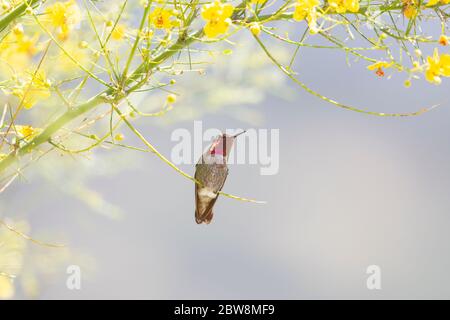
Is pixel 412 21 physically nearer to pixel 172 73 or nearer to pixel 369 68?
pixel 369 68

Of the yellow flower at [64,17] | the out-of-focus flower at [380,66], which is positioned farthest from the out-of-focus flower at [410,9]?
the yellow flower at [64,17]

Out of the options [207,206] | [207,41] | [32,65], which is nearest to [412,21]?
[207,41]

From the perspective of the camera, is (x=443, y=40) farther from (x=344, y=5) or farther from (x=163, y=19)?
(x=163, y=19)

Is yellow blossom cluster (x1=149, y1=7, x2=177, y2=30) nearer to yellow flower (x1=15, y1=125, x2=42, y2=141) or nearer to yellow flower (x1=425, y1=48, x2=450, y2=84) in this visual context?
yellow flower (x1=15, y1=125, x2=42, y2=141)

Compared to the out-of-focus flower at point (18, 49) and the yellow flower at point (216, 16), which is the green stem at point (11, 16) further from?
the yellow flower at point (216, 16)

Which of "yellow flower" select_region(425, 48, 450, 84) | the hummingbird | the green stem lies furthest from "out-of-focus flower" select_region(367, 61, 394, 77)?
the green stem

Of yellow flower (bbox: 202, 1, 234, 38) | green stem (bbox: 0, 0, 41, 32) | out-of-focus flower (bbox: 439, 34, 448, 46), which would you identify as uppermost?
green stem (bbox: 0, 0, 41, 32)
